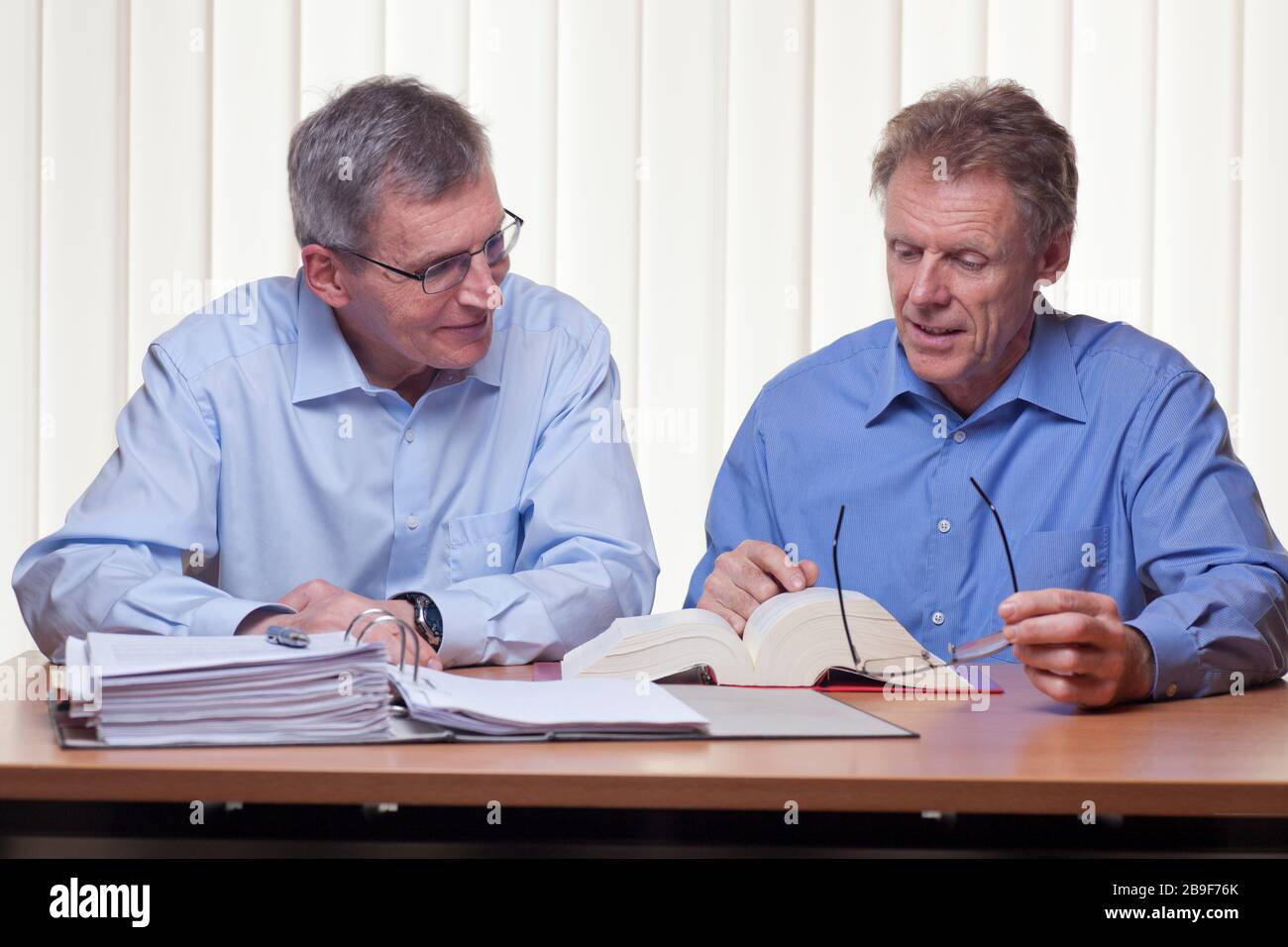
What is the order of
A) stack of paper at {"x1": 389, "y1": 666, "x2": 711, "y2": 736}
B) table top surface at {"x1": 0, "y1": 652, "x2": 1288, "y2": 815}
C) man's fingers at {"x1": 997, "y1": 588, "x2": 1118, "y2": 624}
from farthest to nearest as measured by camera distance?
man's fingers at {"x1": 997, "y1": 588, "x2": 1118, "y2": 624}, stack of paper at {"x1": 389, "y1": 666, "x2": 711, "y2": 736}, table top surface at {"x1": 0, "y1": 652, "x2": 1288, "y2": 815}

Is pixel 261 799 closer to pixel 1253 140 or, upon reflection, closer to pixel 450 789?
pixel 450 789

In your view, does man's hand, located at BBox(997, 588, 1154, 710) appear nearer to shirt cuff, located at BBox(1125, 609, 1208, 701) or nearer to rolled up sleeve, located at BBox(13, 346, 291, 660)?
shirt cuff, located at BBox(1125, 609, 1208, 701)

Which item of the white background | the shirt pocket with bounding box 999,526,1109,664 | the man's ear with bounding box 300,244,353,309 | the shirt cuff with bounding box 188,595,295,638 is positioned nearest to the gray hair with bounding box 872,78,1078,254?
the shirt pocket with bounding box 999,526,1109,664

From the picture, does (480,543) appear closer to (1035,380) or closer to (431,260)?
(431,260)

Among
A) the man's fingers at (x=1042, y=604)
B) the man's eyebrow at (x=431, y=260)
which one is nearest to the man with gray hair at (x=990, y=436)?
the man's fingers at (x=1042, y=604)

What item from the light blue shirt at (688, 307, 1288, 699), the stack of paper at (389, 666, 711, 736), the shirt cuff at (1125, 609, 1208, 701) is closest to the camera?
the stack of paper at (389, 666, 711, 736)

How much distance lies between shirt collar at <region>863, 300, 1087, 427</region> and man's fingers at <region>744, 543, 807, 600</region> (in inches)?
17.3

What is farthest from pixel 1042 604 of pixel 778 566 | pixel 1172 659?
pixel 778 566

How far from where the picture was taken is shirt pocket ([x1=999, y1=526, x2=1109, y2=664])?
1839mm

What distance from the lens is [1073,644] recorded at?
1.26 m

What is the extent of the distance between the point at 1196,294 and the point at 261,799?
7.95 feet

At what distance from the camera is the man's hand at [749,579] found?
5.18ft

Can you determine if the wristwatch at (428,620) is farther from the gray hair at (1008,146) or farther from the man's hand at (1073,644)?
the gray hair at (1008,146)

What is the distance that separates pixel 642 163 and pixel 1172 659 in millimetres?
1719
